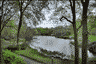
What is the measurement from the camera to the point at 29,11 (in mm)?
9945

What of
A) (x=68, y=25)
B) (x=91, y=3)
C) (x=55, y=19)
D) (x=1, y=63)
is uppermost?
(x=91, y=3)

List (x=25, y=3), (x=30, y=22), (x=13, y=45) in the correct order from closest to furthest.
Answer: (x=30, y=22) → (x=25, y=3) → (x=13, y=45)

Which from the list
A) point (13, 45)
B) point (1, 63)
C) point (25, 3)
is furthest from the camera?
point (13, 45)

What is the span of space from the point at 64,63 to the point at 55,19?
5397 millimetres

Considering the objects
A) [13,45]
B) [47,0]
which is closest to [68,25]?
[47,0]

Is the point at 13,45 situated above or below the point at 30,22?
below

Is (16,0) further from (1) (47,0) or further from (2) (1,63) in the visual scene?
(2) (1,63)

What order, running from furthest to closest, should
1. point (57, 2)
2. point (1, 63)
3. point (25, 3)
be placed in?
1. point (25, 3)
2. point (57, 2)
3. point (1, 63)

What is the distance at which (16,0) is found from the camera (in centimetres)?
850

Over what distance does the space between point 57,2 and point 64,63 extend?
7.02 metres

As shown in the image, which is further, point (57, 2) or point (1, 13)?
point (57, 2)

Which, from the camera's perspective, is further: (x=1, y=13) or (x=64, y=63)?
(x=64, y=63)

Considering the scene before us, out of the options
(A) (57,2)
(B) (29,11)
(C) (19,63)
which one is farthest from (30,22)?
(C) (19,63)

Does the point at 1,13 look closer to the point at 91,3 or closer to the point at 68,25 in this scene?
the point at 68,25
